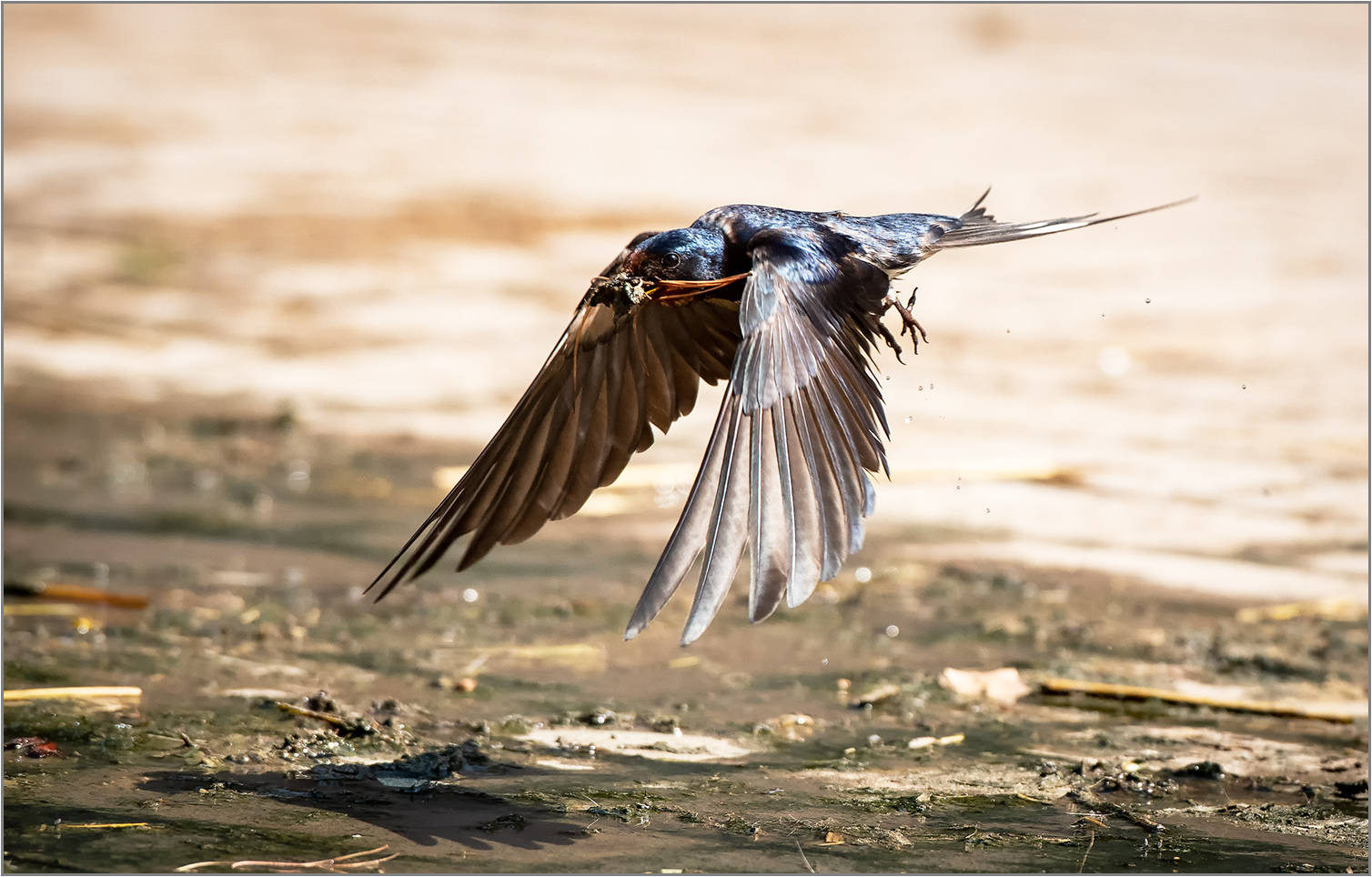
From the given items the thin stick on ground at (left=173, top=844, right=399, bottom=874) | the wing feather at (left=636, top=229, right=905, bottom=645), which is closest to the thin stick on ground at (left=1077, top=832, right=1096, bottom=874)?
the wing feather at (left=636, top=229, right=905, bottom=645)

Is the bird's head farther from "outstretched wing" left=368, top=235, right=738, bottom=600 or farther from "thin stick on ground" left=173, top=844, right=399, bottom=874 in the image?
"thin stick on ground" left=173, top=844, right=399, bottom=874

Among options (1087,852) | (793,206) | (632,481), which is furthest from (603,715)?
(793,206)

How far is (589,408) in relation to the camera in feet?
14.2

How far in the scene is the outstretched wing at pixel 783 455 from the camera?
10.2 feet

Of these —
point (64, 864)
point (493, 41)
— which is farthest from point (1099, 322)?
point (493, 41)

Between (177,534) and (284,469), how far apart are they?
101 cm

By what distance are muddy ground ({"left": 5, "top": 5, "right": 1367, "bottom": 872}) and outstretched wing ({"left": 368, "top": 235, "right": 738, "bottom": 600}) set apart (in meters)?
0.58

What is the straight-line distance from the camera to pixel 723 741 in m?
4.14

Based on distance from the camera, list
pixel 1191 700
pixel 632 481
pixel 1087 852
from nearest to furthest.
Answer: pixel 1087 852 < pixel 1191 700 < pixel 632 481

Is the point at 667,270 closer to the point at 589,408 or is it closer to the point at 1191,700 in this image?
the point at 589,408

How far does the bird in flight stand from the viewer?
3184mm

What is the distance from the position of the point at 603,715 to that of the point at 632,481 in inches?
99.5

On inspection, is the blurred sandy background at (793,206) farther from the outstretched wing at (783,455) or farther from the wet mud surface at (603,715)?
the outstretched wing at (783,455)

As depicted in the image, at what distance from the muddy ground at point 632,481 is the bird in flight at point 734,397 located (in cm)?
61
